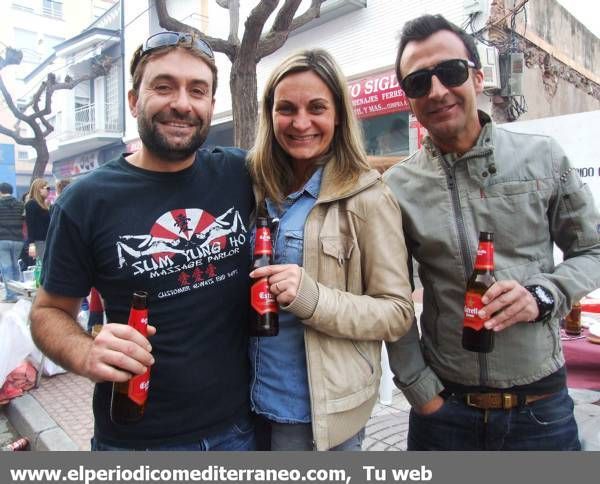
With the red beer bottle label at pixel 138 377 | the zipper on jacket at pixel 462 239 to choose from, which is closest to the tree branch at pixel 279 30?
the zipper on jacket at pixel 462 239

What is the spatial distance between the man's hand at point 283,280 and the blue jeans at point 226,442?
0.64m

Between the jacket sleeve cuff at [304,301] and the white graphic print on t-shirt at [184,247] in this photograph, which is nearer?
the jacket sleeve cuff at [304,301]

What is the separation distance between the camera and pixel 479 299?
1892mm

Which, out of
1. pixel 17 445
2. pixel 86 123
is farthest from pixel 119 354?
pixel 86 123

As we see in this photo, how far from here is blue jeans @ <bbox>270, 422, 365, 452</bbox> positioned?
1891 millimetres

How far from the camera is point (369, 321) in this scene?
184 centimetres

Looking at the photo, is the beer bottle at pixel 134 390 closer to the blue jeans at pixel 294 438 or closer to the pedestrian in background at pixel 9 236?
the blue jeans at pixel 294 438

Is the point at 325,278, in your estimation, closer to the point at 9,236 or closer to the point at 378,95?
the point at 378,95

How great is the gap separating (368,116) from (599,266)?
10751 mm

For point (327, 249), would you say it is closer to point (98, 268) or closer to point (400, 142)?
point (98, 268)

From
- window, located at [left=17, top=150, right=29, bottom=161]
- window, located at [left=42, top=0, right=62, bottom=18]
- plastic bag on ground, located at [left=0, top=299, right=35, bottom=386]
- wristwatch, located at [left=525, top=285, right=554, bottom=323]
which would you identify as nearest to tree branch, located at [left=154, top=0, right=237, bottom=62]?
plastic bag on ground, located at [left=0, top=299, right=35, bottom=386]

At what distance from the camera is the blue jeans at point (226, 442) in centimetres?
194

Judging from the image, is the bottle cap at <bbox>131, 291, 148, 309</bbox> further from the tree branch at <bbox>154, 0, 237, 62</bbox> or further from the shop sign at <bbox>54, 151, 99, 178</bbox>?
the shop sign at <bbox>54, 151, 99, 178</bbox>

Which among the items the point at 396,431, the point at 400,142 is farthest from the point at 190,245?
the point at 400,142
